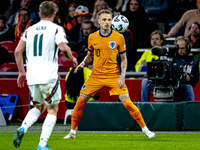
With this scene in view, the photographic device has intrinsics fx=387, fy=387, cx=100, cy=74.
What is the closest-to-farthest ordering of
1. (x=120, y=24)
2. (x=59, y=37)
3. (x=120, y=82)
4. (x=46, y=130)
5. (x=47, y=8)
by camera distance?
1. (x=46, y=130)
2. (x=59, y=37)
3. (x=47, y=8)
4. (x=120, y=82)
5. (x=120, y=24)

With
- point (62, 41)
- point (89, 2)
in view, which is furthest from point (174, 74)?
point (89, 2)

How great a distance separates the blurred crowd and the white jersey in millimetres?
5530

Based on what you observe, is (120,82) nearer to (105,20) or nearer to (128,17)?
(105,20)

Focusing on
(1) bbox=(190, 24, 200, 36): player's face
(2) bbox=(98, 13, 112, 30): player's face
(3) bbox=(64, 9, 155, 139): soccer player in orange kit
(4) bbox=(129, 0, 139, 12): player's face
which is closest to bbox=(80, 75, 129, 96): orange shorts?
(3) bbox=(64, 9, 155, 139): soccer player in orange kit

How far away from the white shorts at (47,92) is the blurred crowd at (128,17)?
218 inches

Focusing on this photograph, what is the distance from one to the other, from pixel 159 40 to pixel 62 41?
189 inches

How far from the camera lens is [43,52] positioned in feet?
15.5

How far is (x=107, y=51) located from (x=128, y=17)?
480 cm

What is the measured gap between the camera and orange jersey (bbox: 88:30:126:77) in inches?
245

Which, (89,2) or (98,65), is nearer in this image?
(98,65)

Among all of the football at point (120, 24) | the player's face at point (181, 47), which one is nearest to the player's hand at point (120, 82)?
the football at point (120, 24)

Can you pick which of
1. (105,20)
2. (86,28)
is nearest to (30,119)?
(105,20)

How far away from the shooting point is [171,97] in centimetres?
784

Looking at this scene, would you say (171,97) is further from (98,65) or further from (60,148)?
(60,148)
